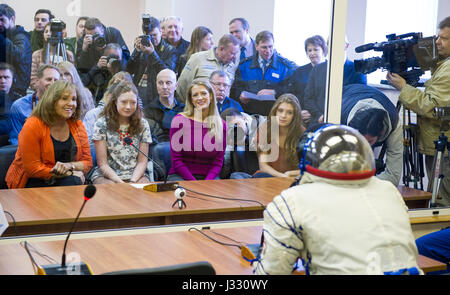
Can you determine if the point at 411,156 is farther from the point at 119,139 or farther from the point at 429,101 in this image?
the point at 119,139

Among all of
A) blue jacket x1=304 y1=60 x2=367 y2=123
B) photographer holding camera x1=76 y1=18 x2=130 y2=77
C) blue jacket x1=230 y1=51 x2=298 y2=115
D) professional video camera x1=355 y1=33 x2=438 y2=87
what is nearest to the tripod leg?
professional video camera x1=355 y1=33 x2=438 y2=87

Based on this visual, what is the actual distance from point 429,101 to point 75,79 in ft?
10.8

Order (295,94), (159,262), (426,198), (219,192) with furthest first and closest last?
(295,94), (426,198), (219,192), (159,262)

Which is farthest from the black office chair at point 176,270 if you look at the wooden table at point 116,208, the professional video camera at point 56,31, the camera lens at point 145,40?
the camera lens at point 145,40

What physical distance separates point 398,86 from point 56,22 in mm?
3243

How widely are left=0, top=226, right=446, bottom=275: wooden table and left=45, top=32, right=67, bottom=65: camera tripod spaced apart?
6.91 ft

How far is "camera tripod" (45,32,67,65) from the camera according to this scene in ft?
14.2

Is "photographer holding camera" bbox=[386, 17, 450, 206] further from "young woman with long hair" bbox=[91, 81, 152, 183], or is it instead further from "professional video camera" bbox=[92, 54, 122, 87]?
"professional video camera" bbox=[92, 54, 122, 87]

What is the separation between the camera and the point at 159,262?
248 centimetres

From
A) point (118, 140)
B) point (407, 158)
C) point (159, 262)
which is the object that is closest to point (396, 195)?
point (159, 262)

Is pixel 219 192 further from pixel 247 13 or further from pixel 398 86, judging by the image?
pixel 398 86

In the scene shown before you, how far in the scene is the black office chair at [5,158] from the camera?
4.27 meters

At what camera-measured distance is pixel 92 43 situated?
4.46 metres

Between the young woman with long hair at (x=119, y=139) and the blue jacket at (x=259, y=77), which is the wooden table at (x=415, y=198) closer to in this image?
the blue jacket at (x=259, y=77)
